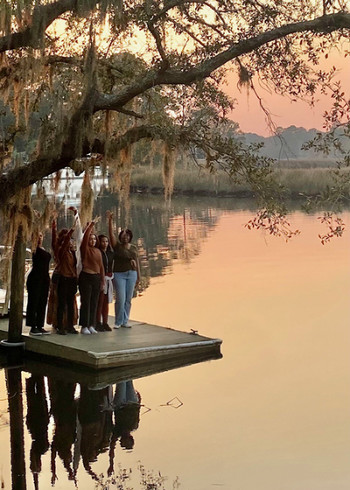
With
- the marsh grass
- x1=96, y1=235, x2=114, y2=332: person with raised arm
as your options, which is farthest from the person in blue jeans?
the marsh grass

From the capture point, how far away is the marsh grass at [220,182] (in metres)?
62.7

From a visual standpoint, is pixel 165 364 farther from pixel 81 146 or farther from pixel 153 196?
pixel 153 196

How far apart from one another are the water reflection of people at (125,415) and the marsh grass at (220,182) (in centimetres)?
4388

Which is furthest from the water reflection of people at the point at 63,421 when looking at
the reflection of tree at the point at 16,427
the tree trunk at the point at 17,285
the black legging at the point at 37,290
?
the tree trunk at the point at 17,285

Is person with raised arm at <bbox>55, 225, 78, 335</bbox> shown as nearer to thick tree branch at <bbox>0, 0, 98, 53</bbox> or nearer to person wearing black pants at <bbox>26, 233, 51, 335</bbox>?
person wearing black pants at <bbox>26, 233, 51, 335</bbox>

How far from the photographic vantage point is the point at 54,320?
1559 cm

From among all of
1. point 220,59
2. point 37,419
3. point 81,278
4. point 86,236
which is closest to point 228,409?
point 37,419

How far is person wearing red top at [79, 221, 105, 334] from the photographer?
576 inches

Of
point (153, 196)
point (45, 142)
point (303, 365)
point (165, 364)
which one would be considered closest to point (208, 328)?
point (303, 365)

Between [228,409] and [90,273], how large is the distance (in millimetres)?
2896

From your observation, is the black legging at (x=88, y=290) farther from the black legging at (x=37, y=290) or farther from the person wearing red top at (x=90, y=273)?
the black legging at (x=37, y=290)

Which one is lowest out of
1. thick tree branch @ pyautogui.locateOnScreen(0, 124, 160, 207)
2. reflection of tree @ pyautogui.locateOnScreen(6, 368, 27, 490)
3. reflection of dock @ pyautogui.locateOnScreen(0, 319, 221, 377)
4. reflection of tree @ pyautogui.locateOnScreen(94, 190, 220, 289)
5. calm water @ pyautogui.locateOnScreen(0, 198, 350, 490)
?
reflection of tree @ pyautogui.locateOnScreen(94, 190, 220, 289)

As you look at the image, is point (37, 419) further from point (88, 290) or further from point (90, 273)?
point (90, 273)

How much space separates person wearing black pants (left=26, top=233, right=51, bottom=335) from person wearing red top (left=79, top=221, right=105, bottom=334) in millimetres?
619
